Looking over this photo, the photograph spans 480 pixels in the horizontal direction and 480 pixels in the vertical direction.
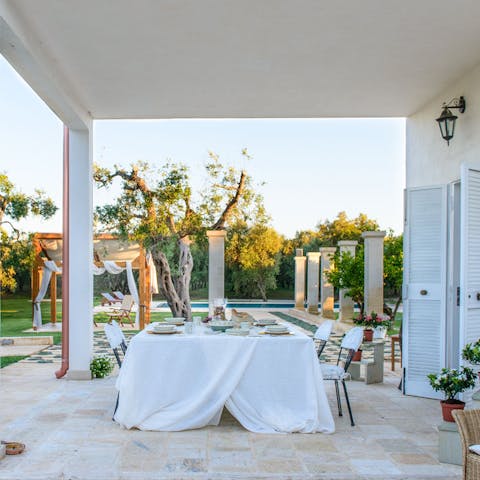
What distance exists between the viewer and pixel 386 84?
219 inches

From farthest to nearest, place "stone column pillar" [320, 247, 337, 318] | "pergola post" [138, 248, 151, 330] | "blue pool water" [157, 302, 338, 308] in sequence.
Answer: "blue pool water" [157, 302, 338, 308], "stone column pillar" [320, 247, 337, 318], "pergola post" [138, 248, 151, 330]

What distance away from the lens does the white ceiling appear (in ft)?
12.9

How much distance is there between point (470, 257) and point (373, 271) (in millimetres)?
6006

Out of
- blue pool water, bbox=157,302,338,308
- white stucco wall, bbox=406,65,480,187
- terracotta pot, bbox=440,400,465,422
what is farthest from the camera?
blue pool water, bbox=157,302,338,308

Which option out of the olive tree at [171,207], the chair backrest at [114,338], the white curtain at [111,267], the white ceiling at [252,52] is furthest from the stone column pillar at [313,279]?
the chair backrest at [114,338]

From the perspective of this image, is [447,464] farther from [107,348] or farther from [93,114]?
[107,348]

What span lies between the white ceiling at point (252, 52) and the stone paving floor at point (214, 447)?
2909mm

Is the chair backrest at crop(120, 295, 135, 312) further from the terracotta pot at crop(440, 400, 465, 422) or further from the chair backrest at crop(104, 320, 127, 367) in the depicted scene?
the terracotta pot at crop(440, 400, 465, 422)

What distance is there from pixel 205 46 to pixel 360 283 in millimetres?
7518

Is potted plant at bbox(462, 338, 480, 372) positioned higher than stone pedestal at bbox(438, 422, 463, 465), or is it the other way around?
potted plant at bbox(462, 338, 480, 372)

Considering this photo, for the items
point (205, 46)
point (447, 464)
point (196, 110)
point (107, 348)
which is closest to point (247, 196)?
point (107, 348)

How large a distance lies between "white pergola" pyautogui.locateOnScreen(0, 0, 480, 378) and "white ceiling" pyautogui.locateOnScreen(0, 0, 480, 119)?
1 centimetres

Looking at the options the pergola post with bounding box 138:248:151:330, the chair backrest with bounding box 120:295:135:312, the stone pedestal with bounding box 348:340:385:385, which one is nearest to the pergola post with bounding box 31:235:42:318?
the chair backrest with bounding box 120:295:135:312

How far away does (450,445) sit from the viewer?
151 inches
